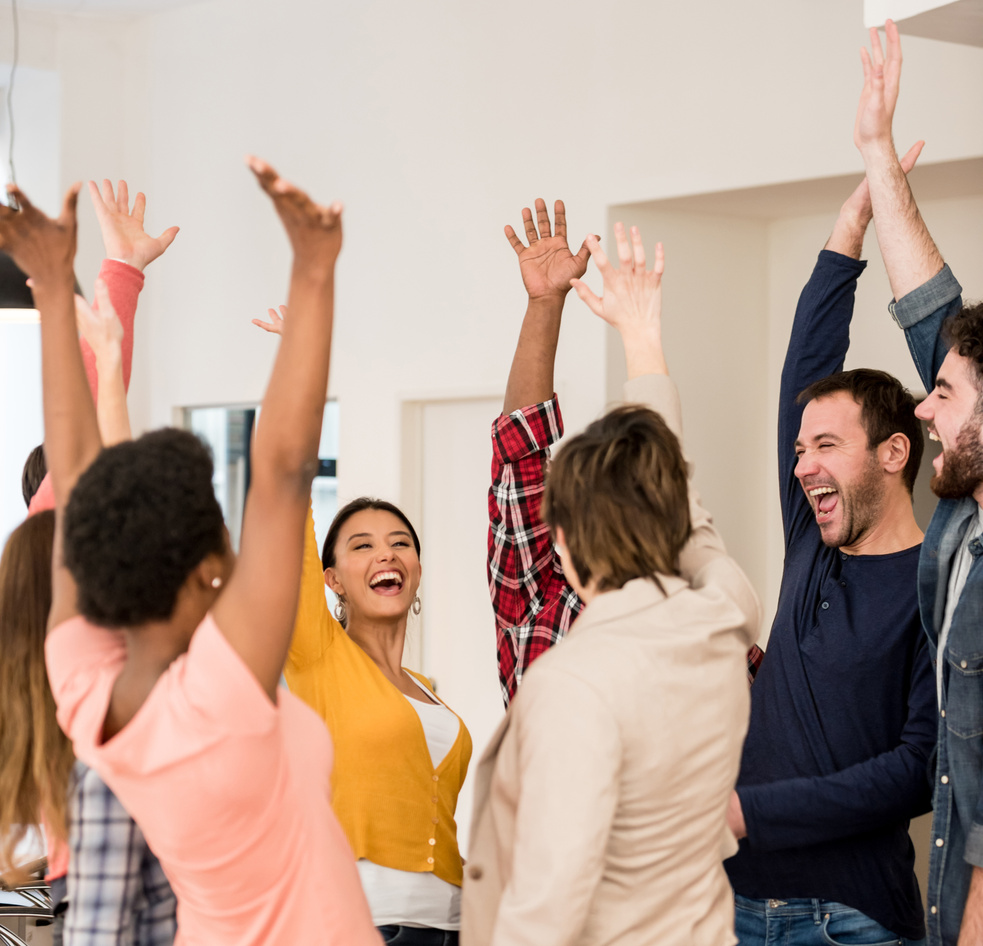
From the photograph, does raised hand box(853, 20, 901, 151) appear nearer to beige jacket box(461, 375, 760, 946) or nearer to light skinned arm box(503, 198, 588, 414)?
light skinned arm box(503, 198, 588, 414)

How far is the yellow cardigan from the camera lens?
1805 millimetres

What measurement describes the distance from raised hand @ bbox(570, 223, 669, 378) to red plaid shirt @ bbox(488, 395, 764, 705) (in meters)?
0.20

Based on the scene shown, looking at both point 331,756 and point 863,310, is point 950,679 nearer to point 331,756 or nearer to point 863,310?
point 331,756

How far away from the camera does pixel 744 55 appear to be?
11.5 ft

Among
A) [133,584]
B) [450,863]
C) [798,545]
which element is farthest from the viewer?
[798,545]

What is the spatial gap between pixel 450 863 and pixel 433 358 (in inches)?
105

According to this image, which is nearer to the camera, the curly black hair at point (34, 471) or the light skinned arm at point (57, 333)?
the light skinned arm at point (57, 333)

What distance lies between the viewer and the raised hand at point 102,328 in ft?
4.82

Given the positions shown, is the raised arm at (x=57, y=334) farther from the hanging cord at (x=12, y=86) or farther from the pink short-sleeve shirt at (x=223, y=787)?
the hanging cord at (x=12, y=86)

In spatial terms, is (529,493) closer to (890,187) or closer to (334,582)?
(334,582)

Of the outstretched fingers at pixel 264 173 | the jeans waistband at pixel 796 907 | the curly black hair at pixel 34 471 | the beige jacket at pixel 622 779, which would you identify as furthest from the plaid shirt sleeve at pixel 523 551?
the curly black hair at pixel 34 471

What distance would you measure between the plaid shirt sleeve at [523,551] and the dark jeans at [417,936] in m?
0.41

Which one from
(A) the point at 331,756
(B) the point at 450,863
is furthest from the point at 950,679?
(A) the point at 331,756

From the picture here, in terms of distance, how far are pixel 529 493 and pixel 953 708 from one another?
712mm
